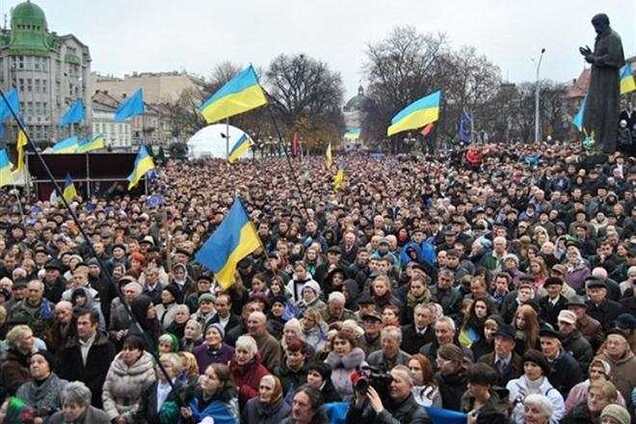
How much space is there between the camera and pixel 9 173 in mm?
18000

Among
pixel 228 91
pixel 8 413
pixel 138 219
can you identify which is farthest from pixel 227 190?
→ pixel 8 413

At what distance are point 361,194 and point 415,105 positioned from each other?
338 cm

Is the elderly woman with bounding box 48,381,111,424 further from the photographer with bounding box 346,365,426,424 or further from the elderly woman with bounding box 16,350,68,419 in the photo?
the photographer with bounding box 346,365,426,424

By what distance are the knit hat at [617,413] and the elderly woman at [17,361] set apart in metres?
4.45

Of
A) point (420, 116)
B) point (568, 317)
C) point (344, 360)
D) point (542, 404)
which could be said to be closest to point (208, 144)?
point (420, 116)

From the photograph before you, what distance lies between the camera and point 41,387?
621 centimetres

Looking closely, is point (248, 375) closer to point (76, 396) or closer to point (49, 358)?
point (76, 396)

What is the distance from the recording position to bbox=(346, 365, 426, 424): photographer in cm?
489

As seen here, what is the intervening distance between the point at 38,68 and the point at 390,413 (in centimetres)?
9653

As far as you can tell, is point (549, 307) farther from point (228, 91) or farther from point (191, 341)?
point (228, 91)

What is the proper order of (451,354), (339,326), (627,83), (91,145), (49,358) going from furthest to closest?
(91,145) < (627,83) < (339,326) < (49,358) < (451,354)

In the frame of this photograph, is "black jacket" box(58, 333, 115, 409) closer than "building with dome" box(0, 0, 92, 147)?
Yes

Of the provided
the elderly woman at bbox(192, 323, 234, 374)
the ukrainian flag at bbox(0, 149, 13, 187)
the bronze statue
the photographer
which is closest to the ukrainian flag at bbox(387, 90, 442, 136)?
the bronze statue

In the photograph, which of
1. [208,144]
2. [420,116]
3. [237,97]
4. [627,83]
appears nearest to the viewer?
[237,97]
